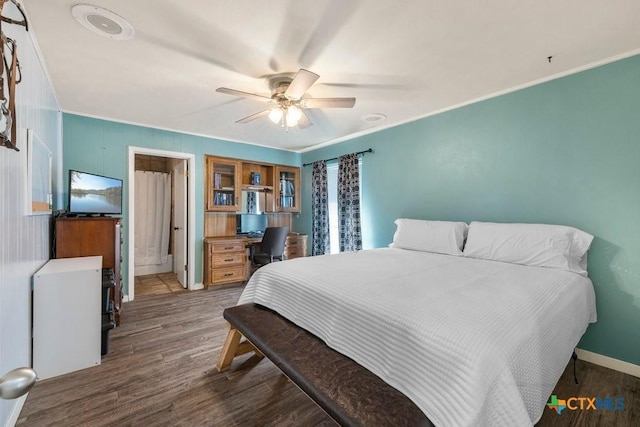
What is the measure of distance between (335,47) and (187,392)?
254 centimetres

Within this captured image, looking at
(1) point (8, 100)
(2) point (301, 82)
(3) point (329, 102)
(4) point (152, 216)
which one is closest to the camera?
(1) point (8, 100)

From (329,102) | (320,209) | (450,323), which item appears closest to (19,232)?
(329,102)

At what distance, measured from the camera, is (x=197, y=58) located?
203 cm

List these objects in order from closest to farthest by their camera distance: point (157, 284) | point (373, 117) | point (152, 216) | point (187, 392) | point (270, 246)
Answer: point (187, 392) → point (373, 117) → point (270, 246) → point (157, 284) → point (152, 216)

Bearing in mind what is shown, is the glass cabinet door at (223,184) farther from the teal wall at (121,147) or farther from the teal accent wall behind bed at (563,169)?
the teal accent wall behind bed at (563,169)

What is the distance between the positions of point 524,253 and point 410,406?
70.3 inches

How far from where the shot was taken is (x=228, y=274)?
4.11m

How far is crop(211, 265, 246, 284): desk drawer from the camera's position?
3996 mm

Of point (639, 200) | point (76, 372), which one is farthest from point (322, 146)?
point (76, 372)

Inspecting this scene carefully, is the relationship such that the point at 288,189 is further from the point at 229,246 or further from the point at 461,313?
the point at 461,313

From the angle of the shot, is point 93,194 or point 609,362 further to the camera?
point 93,194

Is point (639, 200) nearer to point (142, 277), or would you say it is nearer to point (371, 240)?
point (371, 240)

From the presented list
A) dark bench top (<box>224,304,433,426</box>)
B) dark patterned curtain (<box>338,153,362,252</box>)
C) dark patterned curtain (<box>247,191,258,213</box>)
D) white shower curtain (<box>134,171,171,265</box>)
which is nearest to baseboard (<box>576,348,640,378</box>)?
dark bench top (<box>224,304,433,426</box>)

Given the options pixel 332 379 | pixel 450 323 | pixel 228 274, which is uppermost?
pixel 450 323
